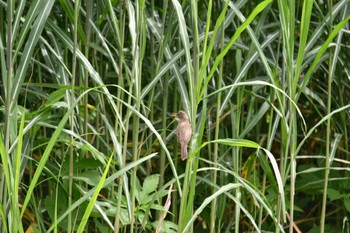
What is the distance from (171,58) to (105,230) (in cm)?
52

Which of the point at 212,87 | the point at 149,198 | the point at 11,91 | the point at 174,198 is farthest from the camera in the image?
the point at 212,87

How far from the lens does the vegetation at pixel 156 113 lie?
186 cm

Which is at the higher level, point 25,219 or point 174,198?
point 174,198

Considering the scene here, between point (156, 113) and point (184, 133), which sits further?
point (156, 113)

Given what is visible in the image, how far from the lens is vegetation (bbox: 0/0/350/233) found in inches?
73.2

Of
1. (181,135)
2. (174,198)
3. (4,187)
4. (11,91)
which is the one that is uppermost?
(11,91)

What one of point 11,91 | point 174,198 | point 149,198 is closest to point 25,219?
point 174,198

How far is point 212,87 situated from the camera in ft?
9.26

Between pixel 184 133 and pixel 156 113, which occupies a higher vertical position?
pixel 184 133

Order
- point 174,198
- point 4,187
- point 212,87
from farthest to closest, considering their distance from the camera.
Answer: point 212,87
point 174,198
point 4,187

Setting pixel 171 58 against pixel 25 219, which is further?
pixel 25 219

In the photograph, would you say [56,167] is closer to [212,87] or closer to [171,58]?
[171,58]

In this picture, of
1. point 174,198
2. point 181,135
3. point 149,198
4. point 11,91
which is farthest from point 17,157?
point 174,198

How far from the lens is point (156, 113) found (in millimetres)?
3271
